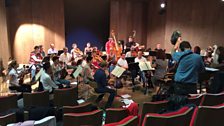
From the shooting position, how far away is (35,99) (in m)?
4.79

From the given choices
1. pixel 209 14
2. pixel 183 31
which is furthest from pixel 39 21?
pixel 209 14

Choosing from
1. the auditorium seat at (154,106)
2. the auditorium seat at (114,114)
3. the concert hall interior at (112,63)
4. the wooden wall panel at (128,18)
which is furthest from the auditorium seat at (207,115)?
the wooden wall panel at (128,18)

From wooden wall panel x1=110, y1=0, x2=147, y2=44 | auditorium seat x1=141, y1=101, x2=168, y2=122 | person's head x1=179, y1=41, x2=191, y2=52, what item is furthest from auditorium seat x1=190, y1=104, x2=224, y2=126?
wooden wall panel x1=110, y1=0, x2=147, y2=44

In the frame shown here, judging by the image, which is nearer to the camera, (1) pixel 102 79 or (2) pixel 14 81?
(1) pixel 102 79

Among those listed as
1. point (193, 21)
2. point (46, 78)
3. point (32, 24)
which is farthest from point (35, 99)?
point (193, 21)

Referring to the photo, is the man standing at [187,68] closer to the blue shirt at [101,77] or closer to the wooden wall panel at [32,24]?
the blue shirt at [101,77]

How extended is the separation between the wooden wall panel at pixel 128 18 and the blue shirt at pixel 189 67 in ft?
31.7

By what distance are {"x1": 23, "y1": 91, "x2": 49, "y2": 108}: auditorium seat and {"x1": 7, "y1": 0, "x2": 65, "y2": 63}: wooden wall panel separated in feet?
26.5

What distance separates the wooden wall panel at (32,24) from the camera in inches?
471

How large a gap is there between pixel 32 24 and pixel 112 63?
572 cm

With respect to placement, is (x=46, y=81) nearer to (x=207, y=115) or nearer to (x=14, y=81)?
(x=14, y=81)

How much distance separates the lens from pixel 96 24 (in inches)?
571

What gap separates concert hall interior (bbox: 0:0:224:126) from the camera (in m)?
3.65

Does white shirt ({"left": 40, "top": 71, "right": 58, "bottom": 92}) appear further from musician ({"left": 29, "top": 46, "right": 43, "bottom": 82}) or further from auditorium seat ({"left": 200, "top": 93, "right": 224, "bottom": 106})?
auditorium seat ({"left": 200, "top": 93, "right": 224, "bottom": 106})
